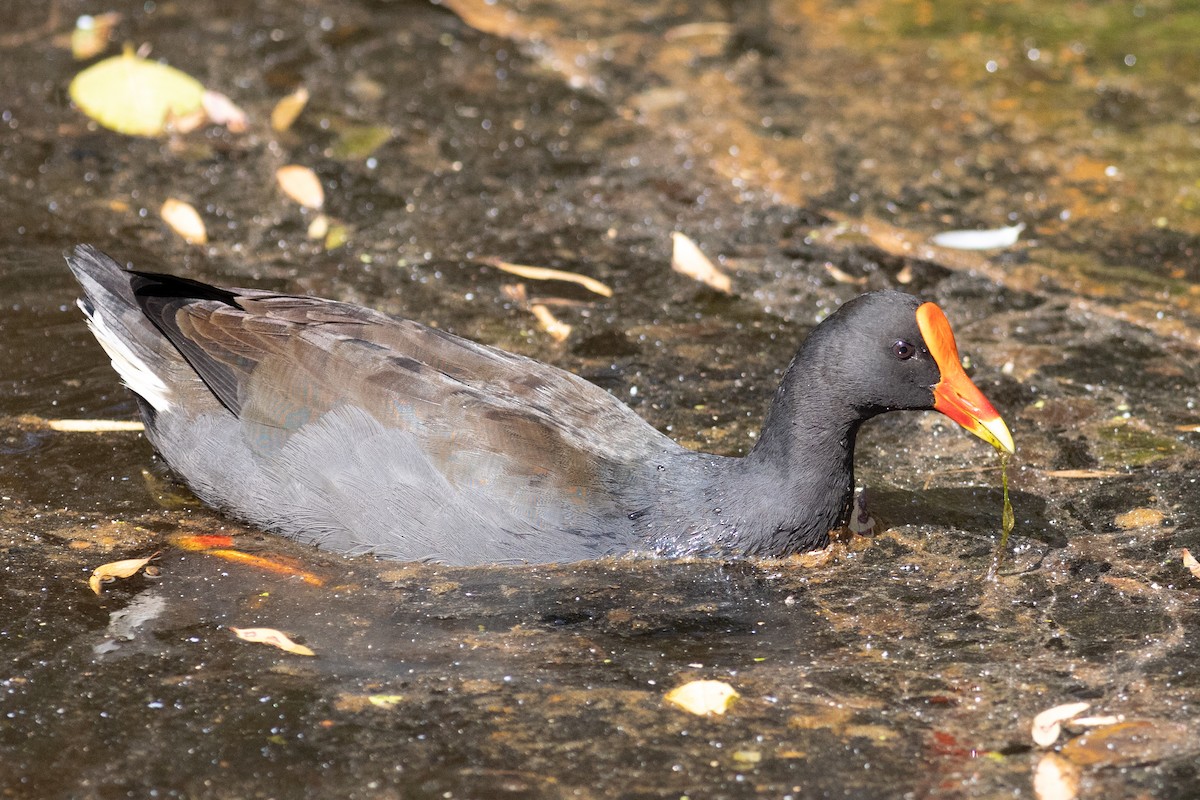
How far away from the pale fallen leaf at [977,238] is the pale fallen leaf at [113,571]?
355cm

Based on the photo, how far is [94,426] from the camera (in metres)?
4.55

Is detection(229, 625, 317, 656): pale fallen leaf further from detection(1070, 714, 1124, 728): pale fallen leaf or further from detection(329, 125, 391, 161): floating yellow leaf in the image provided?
detection(329, 125, 391, 161): floating yellow leaf

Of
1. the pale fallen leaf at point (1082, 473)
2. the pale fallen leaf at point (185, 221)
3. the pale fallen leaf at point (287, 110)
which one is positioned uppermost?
the pale fallen leaf at point (287, 110)

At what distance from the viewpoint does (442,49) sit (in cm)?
741

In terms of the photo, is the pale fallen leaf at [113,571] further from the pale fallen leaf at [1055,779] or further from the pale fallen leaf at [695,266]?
the pale fallen leaf at [695,266]

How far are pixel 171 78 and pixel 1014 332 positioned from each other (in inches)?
159

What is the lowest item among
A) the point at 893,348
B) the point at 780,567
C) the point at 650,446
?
the point at 780,567

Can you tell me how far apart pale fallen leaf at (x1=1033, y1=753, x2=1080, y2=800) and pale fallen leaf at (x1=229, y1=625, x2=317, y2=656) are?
1.71 metres

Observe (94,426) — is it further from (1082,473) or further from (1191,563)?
(1191,563)

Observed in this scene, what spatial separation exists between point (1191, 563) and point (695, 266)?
2385 millimetres

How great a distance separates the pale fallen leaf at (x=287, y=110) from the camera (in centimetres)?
668

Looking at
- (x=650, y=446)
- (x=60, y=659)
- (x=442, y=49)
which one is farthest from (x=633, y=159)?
(x=60, y=659)

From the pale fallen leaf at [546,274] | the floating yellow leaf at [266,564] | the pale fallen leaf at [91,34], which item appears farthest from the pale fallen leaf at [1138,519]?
the pale fallen leaf at [91,34]

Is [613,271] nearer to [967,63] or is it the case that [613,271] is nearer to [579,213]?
[579,213]
